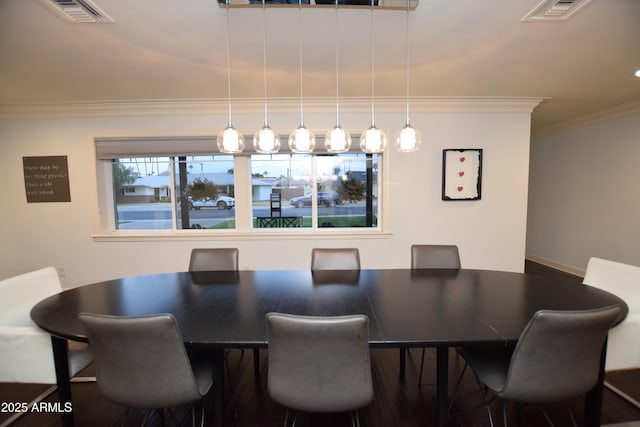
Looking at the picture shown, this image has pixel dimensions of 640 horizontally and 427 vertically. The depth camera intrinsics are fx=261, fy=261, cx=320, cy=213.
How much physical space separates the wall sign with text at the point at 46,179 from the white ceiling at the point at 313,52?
0.71 meters

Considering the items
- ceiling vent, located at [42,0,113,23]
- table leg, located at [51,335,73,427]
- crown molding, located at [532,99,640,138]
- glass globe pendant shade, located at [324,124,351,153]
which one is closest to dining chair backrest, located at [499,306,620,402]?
glass globe pendant shade, located at [324,124,351,153]

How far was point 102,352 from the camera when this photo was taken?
1.09m

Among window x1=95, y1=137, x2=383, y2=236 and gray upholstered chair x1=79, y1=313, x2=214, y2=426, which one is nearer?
gray upholstered chair x1=79, y1=313, x2=214, y2=426

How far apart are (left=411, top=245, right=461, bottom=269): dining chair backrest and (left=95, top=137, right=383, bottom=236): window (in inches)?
50.3

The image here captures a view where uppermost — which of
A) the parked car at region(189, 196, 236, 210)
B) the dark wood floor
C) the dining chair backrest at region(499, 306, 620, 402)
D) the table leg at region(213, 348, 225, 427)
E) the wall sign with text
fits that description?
the wall sign with text

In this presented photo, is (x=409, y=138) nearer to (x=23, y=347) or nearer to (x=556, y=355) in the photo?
(x=556, y=355)

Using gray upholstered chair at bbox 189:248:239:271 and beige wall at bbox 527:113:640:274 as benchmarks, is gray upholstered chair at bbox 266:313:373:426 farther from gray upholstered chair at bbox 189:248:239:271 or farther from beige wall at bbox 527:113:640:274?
beige wall at bbox 527:113:640:274

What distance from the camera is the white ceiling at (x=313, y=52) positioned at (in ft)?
5.73

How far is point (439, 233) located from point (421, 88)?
71.4 inches

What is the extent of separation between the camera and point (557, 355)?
109 centimetres

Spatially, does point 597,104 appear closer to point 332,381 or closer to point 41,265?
point 332,381

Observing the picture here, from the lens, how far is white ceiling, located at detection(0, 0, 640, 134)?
1.75 m

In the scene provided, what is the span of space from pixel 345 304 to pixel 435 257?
118 centimetres

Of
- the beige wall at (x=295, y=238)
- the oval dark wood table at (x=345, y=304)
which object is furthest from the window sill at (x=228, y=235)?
the oval dark wood table at (x=345, y=304)
